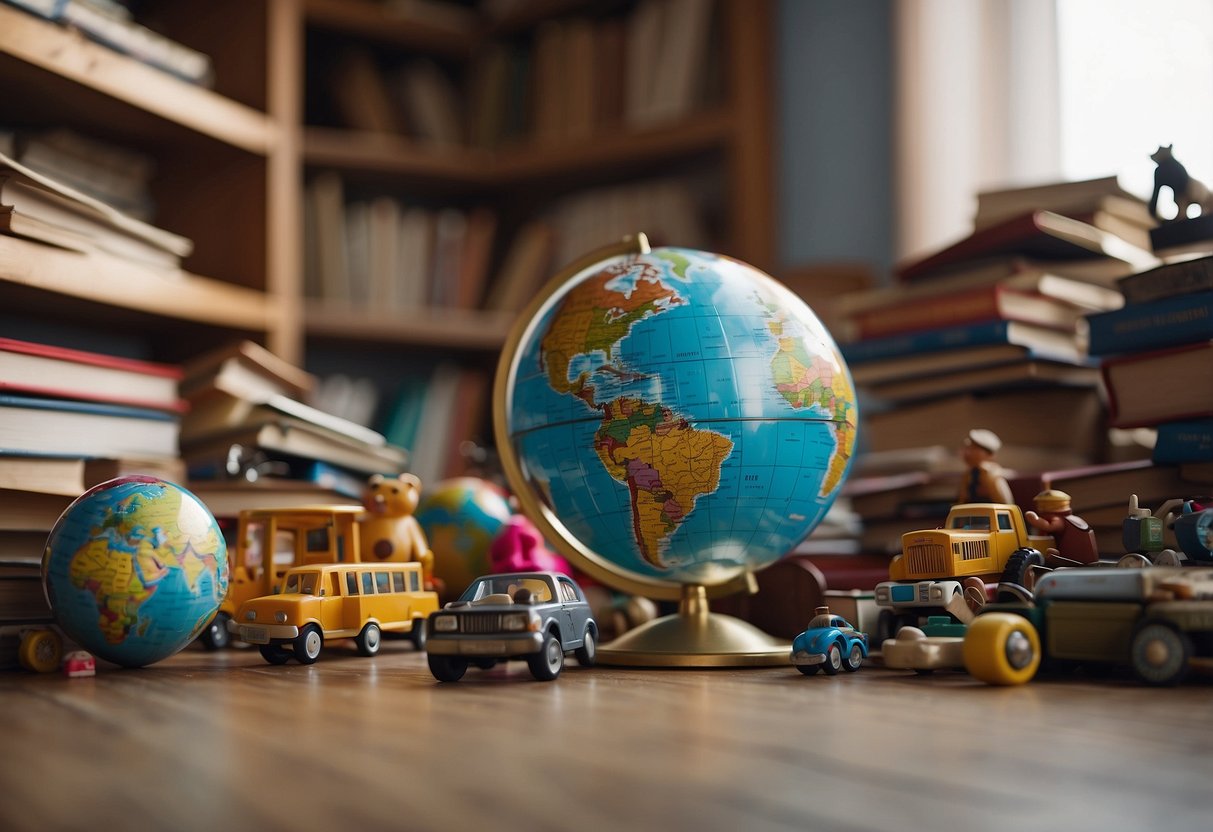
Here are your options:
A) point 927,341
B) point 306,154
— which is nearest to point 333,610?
point 927,341

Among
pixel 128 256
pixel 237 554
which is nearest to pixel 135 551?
pixel 237 554

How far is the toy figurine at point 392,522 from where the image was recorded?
1934 millimetres

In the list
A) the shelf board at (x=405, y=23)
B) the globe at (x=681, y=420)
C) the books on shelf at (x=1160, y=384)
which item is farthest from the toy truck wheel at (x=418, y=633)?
the shelf board at (x=405, y=23)

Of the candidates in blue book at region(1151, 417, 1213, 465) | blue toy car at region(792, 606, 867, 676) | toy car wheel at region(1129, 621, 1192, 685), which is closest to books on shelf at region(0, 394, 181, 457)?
blue toy car at region(792, 606, 867, 676)

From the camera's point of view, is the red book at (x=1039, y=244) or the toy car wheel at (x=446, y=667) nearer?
the toy car wheel at (x=446, y=667)

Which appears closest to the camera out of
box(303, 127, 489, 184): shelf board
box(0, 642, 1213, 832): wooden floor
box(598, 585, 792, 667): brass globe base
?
box(0, 642, 1213, 832): wooden floor

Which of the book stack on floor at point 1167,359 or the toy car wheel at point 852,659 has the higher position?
the book stack on floor at point 1167,359

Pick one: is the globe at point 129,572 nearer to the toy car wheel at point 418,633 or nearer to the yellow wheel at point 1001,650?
the toy car wheel at point 418,633

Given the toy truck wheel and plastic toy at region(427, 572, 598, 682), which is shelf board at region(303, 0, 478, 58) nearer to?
the toy truck wheel

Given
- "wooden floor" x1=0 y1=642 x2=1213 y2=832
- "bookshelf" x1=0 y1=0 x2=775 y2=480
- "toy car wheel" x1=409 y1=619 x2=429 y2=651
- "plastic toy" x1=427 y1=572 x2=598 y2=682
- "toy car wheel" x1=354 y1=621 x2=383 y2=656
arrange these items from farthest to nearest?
1. "bookshelf" x1=0 y1=0 x2=775 y2=480
2. "toy car wheel" x1=409 y1=619 x2=429 y2=651
3. "toy car wheel" x1=354 y1=621 x2=383 y2=656
4. "plastic toy" x1=427 y1=572 x2=598 y2=682
5. "wooden floor" x1=0 y1=642 x2=1213 y2=832

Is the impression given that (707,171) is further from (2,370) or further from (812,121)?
A: (2,370)

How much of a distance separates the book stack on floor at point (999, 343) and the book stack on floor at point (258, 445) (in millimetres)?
1021

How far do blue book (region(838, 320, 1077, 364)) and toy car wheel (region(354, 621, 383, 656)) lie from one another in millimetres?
1133

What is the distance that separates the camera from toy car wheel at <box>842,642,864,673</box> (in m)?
1.51
